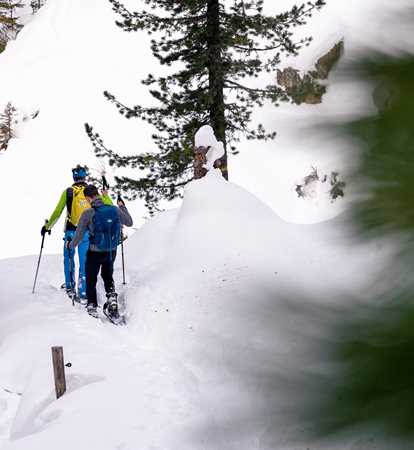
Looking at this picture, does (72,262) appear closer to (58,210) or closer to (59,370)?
(58,210)

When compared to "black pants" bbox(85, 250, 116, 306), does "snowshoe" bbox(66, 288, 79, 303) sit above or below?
below

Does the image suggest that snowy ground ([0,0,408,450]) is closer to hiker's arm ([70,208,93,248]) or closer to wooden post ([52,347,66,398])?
wooden post ([52,347,66,398])

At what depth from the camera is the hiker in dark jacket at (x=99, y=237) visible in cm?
786

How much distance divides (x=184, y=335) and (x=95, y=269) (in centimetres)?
175

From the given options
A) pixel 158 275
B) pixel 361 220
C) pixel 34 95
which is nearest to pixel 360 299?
pixel 361 220

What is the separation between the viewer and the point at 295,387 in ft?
3.06

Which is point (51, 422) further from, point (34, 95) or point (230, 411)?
point (34, 95)

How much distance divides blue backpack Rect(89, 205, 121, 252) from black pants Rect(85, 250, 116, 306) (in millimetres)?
146

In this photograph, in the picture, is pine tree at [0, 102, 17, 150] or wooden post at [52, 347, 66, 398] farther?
pine tree at [0, 102, 17, 150]

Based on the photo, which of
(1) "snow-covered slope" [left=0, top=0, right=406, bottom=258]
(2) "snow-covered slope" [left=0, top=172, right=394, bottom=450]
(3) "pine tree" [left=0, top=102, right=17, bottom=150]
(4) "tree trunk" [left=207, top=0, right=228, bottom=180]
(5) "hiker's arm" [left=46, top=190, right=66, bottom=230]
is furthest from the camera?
Answer: (3) "pine tree" [left=0, top=102, right=17, bottom=150]

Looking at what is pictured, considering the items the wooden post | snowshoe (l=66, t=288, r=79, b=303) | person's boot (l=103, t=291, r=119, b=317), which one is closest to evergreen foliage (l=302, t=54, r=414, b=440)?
the wooden post

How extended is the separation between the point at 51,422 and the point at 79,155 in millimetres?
26040

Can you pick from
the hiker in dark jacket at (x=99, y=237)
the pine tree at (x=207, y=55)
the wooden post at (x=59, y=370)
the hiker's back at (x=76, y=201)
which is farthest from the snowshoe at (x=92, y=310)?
the pine tree at (x=207, y=55)

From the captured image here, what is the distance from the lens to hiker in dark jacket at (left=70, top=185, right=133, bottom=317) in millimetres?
7863
